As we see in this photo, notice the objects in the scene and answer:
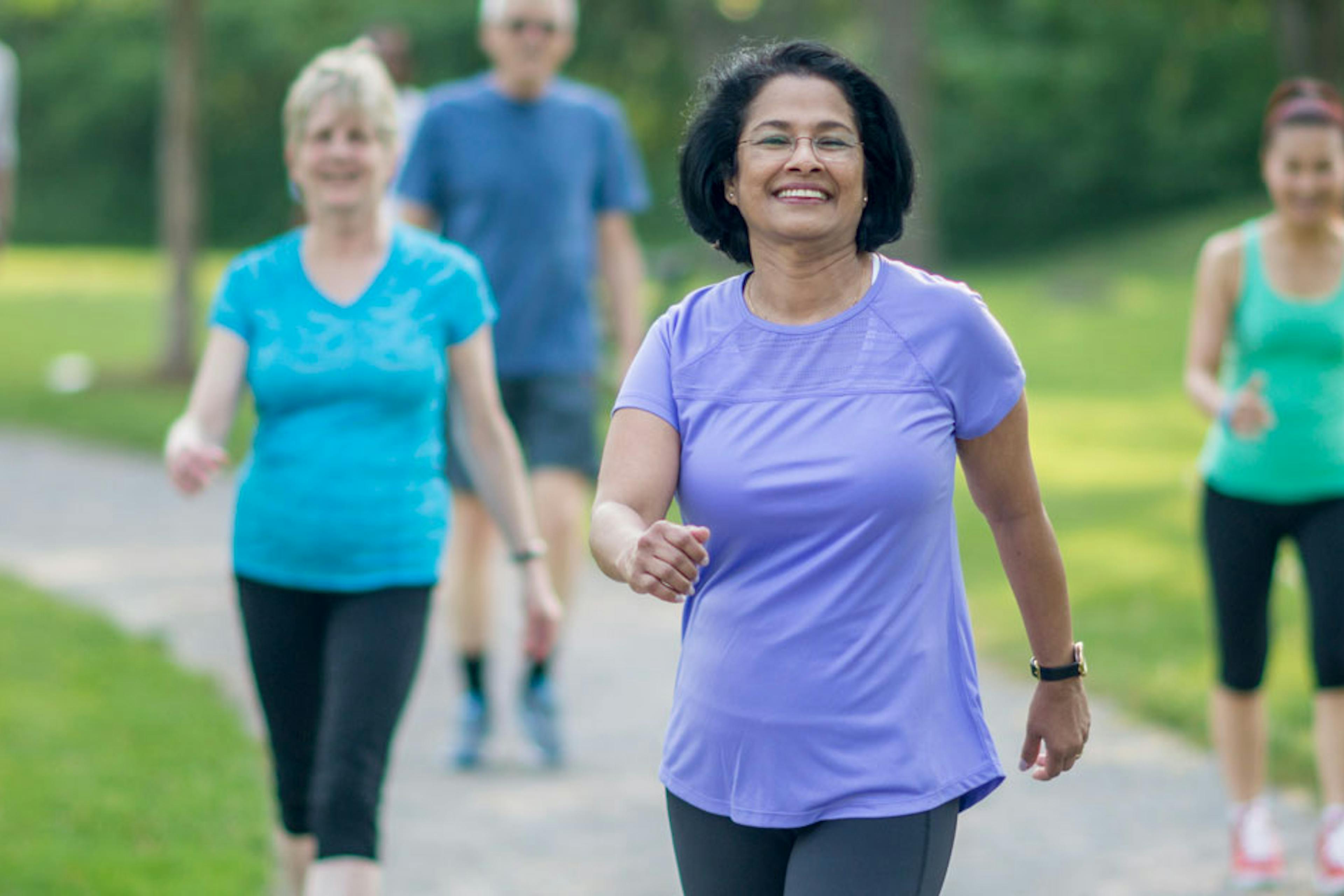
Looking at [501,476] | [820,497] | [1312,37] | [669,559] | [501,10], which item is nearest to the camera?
[669,559]

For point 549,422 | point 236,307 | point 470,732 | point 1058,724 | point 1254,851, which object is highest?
point 236,307

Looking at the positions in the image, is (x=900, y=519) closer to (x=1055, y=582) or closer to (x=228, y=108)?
(x=1055, y=582)

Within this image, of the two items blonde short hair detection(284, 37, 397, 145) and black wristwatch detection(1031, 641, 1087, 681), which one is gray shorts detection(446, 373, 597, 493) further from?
black wristwatch detection(1031, 641, 1087, 681)

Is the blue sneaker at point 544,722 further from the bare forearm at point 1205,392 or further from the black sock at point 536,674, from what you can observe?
the bare forearm at point 1205,392

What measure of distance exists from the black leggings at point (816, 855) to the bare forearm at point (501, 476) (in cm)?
157

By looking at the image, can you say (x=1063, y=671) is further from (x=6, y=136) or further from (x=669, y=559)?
(x=6, y=136)

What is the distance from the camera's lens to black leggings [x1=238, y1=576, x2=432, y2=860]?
406 centimetres

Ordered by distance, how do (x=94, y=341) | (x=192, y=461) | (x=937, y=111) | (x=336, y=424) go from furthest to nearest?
(x=937, y=111) → (x=94, y=341) → (x=336, y=424) → (x=192, y=461)

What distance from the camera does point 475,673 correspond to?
21.6 ft

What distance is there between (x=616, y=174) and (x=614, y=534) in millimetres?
3969

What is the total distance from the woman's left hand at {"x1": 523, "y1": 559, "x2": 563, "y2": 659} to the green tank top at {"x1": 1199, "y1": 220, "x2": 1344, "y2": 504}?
5.85 feet

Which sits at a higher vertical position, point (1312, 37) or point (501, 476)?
point (1312, 37)

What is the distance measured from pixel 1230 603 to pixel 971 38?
4211cm

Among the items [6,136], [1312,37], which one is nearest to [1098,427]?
[1312,37]
